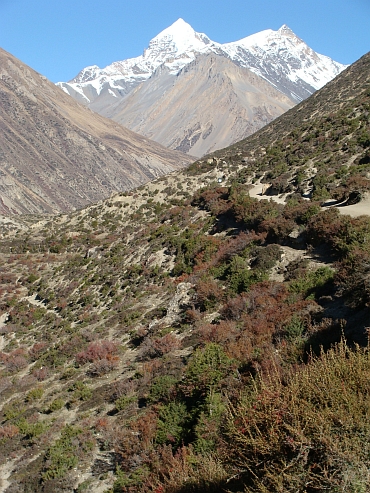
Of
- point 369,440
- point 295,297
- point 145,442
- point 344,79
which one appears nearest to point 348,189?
point 295,297

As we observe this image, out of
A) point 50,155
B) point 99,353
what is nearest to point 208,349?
point 99,353

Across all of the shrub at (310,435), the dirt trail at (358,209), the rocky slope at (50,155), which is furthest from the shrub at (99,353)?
the rocky slope at (50,155)

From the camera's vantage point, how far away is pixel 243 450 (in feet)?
15.8

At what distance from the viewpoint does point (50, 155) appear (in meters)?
155

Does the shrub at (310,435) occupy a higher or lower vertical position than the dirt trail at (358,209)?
lower

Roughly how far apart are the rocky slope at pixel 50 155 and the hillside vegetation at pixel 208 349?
94.9m

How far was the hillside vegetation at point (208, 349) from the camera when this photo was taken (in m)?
4.76

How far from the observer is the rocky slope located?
131m

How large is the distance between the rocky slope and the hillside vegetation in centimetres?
9488

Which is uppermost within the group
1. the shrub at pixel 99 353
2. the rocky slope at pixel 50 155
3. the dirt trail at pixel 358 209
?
the rocky slope at pixel 50 155

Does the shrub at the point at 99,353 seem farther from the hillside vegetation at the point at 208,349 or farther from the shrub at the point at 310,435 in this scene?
the shrub at the point at 310,435

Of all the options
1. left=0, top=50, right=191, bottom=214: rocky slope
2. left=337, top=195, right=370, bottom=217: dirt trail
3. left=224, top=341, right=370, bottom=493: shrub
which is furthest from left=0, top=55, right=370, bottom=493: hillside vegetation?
left=0, top=50, right=191, bottom=214: rocky slope

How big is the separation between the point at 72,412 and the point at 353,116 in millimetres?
34117

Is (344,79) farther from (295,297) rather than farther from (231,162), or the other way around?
(295,297)
